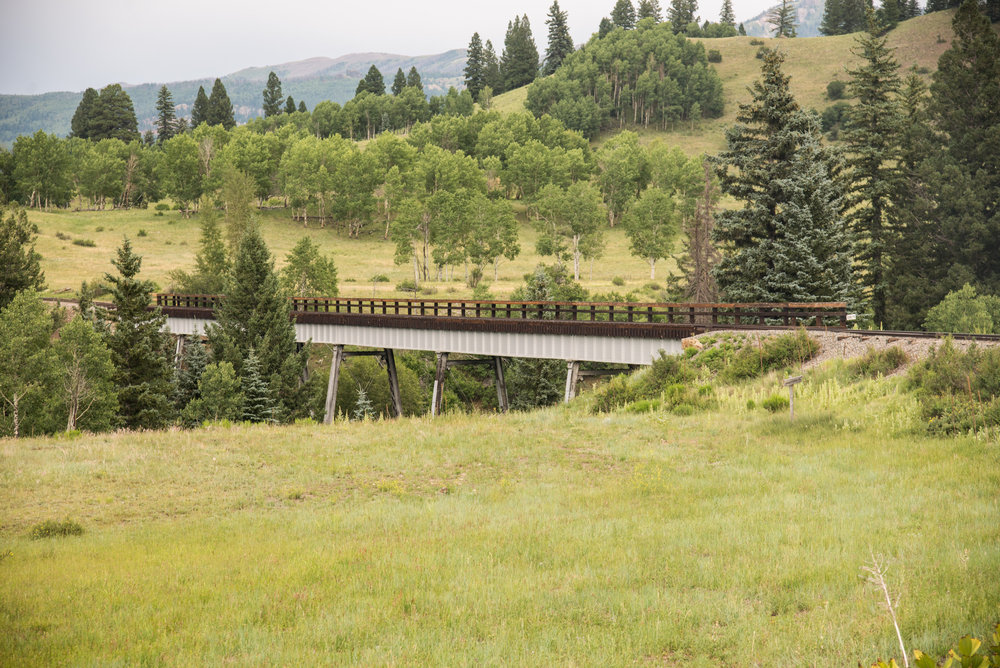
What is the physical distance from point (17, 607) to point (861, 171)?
52337mm

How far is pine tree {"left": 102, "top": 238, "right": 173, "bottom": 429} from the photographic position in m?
40.8

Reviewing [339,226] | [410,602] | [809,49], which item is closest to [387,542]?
[410,602]

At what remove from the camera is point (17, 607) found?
31.6 feet

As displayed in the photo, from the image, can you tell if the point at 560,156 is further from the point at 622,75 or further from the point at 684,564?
the point at 684,564

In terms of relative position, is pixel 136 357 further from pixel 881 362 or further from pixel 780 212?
pixel 881 362

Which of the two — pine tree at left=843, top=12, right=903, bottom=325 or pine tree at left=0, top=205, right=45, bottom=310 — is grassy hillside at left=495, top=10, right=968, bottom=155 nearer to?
pine tree at left=843, top=12, right=903, bottom=325

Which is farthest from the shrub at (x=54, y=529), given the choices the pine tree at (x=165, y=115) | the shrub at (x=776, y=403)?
the pine tree at (x=165, y=115)

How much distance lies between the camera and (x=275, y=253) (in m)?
100

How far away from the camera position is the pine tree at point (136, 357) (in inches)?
1606

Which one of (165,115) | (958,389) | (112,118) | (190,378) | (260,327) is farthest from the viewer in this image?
(165,115)

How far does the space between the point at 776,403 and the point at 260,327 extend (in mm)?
30743

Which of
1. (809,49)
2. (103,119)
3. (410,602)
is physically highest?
(809,49)

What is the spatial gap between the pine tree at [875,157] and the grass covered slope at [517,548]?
34.3 metres

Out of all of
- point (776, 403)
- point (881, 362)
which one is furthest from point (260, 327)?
point (881, 362)
